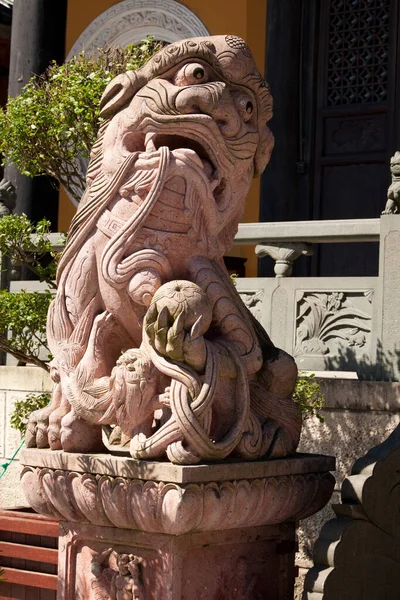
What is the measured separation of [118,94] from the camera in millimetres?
4785

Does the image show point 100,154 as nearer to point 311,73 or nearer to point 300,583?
point 300,583

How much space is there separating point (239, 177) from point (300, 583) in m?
2.72

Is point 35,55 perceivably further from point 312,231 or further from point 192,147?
point 192,147

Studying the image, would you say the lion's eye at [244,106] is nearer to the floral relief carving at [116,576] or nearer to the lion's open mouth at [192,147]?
the lion's open mouth at [192,147]

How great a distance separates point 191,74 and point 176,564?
1.86 meters

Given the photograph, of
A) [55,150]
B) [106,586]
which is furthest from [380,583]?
[55,150]

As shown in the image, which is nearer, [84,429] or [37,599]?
[84,429]

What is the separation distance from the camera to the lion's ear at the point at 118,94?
4750 millimetres

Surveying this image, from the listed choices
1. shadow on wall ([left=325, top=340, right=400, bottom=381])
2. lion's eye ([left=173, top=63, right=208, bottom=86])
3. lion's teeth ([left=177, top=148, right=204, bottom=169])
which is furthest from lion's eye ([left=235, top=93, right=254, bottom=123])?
shadow on wall ([left=325, top=340, right=400, bottom=381])

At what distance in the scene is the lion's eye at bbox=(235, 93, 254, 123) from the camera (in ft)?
15.5

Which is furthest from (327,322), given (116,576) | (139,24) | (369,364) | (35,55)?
(139,24)

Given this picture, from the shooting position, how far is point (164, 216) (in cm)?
454

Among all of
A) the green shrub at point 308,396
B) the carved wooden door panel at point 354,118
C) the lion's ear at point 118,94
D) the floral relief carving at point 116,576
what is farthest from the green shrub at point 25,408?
the carved wooden door panel at point 354,118

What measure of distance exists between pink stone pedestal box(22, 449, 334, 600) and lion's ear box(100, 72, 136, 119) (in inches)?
55.0
